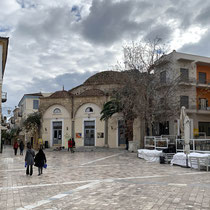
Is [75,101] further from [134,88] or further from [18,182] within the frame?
[18,182]

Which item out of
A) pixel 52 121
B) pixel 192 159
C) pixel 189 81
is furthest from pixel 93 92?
pixel 192 159

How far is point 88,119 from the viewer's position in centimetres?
3238

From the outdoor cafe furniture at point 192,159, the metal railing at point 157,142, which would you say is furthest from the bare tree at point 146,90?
the outdoor cafe furniture at point 192,159

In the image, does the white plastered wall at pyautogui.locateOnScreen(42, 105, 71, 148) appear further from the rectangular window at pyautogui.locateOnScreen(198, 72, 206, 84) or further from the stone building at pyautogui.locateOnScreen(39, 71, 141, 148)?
the rectangular window at pyautogui.locateOnScreen(198, 72, 206, 84)

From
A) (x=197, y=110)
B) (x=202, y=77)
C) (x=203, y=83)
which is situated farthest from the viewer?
(x=202, y=77)

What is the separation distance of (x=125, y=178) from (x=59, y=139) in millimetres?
24322

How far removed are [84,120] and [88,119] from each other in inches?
23.3

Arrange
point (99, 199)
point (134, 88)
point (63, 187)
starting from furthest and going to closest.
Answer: point (134, 88), point (63, 187), point (99, 199)

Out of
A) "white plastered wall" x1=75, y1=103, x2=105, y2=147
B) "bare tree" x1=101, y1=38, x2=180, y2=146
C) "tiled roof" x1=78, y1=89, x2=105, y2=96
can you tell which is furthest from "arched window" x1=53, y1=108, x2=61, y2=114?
"bare tree" x1=101, y1=38, x2=180, y2=146

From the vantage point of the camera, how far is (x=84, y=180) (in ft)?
32.2

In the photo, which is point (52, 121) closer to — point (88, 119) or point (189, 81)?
point (88, 119)

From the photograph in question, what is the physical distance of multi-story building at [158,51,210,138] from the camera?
94.3 feet

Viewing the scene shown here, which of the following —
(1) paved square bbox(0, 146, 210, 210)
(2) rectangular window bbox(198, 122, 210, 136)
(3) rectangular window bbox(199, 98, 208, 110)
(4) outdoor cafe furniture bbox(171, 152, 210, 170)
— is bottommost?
(1) paved square bbox(0, 146, 210, 210)

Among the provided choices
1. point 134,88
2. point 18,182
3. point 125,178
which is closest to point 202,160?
Result: point 125,178
